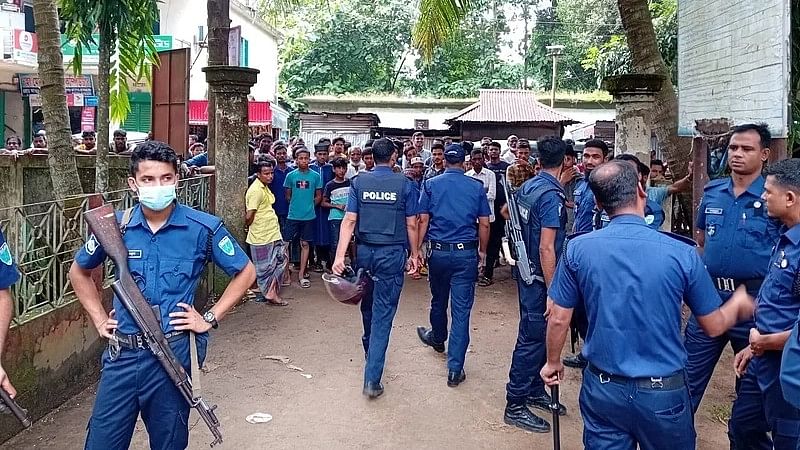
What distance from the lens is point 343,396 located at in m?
5.22

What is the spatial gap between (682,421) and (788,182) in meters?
1.19

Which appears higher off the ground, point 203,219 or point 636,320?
point 203,219

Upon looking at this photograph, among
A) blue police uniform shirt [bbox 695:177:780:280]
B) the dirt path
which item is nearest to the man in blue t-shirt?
the dirt path

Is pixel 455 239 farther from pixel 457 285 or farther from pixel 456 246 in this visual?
pixel 457 285

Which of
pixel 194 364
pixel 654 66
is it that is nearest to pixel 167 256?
pixel 194 364

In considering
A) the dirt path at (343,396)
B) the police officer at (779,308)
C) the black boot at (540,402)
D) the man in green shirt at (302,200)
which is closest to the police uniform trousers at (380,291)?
the dirt path at (343,396)

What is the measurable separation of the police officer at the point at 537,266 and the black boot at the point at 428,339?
4.45ft

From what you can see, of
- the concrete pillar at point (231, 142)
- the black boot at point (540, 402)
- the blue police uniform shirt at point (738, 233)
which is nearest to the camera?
the blue police uniform shirt at point (738, 233)

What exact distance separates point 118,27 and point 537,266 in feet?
13.9

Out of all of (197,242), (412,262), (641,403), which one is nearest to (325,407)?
(412,262)

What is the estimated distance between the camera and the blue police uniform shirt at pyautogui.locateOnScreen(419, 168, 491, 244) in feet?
18.4

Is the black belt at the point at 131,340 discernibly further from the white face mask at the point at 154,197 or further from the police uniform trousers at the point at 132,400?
the white face mask at the point at 154,197

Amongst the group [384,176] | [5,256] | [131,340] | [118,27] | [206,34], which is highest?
[206,34]

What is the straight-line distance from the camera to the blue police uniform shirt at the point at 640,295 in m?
2.77
